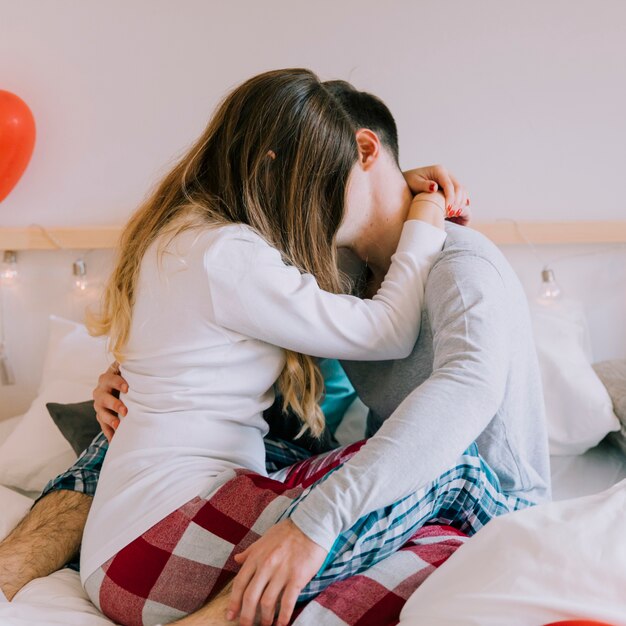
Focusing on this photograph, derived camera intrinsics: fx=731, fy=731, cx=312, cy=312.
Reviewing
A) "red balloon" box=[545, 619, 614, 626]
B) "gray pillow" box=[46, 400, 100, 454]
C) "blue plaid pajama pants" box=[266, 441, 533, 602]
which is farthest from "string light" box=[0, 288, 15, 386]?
"red balloon" box=[545, 619, 614, 626]

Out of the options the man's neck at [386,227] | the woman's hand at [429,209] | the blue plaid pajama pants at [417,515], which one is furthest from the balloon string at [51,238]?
the blue plaid pajama pants at [417,515]

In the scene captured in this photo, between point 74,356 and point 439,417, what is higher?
point 439,417

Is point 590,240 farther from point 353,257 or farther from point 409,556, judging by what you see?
point 409,556

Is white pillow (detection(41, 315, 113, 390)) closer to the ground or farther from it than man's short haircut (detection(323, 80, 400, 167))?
closer to the ground

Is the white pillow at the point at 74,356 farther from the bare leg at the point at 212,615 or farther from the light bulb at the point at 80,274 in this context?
the bare leg at the point at 212,615

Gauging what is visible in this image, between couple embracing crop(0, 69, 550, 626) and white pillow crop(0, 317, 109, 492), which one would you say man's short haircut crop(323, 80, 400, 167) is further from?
white pillow crop(0, 317, 109, 492)

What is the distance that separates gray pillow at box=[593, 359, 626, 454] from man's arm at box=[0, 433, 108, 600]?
3.62 ft

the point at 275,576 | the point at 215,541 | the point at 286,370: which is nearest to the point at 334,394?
the point at 286,370

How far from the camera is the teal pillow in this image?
1631 millimetres

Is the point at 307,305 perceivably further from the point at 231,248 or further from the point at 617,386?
the point at 617,386

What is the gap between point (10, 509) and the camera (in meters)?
1.33

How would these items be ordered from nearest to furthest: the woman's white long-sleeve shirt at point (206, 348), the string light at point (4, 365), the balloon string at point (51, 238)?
the woman's white long-sleeve shirt at point (206, 348), the balloon string at point (51, 238), the string light at point (4, 365)

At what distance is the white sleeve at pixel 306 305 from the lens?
106 cm

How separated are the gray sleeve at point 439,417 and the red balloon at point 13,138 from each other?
51.7 inches
